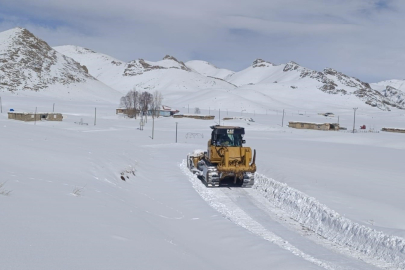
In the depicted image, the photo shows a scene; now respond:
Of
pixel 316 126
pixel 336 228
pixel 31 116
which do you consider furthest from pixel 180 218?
pixel 316 126

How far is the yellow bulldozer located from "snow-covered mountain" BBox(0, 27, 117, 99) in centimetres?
13117

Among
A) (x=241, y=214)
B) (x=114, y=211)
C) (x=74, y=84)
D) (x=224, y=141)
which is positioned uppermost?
(x=74, y=84)

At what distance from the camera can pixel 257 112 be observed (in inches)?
5527

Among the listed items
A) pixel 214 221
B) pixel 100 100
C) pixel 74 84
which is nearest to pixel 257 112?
pixel 100 100

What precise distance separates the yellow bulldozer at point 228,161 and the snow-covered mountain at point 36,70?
131173 millimetres

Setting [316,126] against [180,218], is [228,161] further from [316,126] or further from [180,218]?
[316,126]

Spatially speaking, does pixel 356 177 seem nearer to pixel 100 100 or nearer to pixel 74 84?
pixel 100 100

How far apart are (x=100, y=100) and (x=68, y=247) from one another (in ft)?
486

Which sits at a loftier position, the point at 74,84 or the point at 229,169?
the point at 74,84

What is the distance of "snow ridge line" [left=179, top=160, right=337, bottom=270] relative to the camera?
10.0 meters

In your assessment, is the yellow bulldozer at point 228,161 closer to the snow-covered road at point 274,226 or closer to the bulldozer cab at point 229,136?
the bulldozer cab at point 229,136

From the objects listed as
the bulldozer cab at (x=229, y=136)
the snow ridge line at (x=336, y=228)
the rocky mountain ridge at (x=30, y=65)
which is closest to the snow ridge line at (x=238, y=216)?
the snow ridge line at (x=336, y=228)

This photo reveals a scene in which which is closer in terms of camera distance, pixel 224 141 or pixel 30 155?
pixel 30 155

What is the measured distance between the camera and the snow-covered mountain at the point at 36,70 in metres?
144
